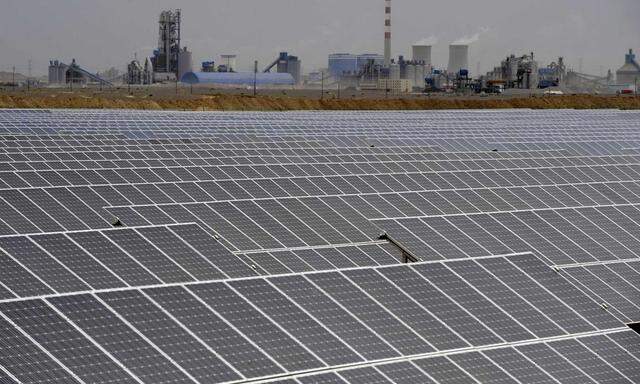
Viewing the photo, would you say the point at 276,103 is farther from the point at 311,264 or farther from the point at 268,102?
the point at 311,264

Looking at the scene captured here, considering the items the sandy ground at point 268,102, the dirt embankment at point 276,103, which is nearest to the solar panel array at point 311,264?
the dirt embankment at point 276,103

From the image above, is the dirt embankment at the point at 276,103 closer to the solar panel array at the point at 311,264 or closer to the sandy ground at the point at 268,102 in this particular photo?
the sandy ground at the point at 268,102

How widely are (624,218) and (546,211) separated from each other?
10.1 ft

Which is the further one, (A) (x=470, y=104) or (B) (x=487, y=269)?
(A) (x=470, y=104)

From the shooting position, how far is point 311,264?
30172 millimetres

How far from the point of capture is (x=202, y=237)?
28.8 m

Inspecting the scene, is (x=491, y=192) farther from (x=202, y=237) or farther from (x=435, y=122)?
(x=435, y=122)

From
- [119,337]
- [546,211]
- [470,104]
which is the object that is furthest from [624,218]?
[470,104]

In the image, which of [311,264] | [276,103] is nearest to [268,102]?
[276,103]

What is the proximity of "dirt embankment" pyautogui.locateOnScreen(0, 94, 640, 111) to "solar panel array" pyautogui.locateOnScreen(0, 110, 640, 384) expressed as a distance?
7324 centimetres

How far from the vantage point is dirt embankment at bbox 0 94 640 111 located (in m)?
128

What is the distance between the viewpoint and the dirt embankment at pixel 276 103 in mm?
128500

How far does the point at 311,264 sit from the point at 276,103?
109448 mm

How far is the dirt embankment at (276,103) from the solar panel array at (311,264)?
7324 centimetres
